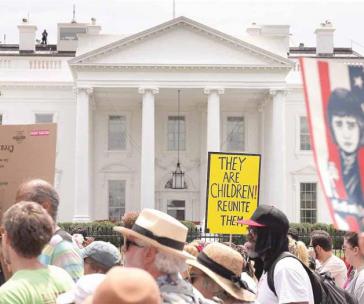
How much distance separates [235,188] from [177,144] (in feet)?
108

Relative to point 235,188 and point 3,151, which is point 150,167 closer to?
point 235,188

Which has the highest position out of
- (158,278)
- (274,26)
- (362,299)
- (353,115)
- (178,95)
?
(274,26)

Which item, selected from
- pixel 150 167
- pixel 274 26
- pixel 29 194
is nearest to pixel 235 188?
pixel 29 194

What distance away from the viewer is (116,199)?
4394cm

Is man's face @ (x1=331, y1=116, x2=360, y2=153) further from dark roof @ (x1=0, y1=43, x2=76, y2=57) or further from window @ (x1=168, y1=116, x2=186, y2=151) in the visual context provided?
dark roof @ (x1=0, y1=43, x2=76, y2=57)

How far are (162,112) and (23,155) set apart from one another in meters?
38.5

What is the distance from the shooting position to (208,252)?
4.75 meters

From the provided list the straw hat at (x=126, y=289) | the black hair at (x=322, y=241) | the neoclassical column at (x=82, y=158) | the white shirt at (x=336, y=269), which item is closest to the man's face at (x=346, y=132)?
the straw hat at (x=126, y=289)

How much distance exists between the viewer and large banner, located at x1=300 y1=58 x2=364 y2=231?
3.06 metres

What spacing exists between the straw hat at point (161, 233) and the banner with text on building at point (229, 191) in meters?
7.45

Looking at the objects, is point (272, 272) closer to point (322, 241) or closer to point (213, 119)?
point (322, 241)

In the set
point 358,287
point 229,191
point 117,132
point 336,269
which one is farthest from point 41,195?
point 117,132

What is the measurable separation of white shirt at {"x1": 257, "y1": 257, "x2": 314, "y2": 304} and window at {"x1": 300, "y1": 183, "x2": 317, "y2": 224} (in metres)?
39.3

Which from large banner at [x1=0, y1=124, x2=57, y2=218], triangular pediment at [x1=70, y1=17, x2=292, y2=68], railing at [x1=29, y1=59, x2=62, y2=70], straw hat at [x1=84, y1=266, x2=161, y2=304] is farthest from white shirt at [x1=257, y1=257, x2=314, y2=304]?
railing at [x1=29, y1=59, x2=62, y2=70]
